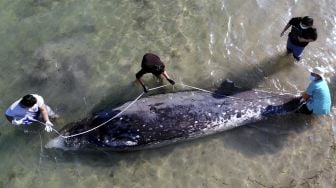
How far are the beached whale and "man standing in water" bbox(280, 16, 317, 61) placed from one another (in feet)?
4.16

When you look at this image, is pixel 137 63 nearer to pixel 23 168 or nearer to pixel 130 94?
pixel 130 94

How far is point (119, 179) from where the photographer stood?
9.39 metres

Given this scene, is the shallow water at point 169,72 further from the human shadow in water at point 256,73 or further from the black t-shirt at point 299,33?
the black t-shirt at point 299,33

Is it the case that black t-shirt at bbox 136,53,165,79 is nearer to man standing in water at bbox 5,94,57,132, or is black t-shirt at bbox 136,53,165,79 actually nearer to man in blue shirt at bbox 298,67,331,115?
man standing in water at bbox 5,94,57,132

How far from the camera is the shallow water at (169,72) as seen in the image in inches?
371

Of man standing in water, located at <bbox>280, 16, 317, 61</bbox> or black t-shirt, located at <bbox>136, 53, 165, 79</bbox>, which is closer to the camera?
black t-shirt, located at <bbox>136, 53, 165, 79</bbox>

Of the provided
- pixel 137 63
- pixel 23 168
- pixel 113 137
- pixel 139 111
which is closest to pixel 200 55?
pixel 137 63

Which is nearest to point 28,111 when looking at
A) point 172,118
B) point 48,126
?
point 48,126

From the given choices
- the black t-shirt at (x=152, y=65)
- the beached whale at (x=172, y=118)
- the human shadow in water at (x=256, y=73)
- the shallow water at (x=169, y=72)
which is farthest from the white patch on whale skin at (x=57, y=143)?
the human shadow in water at (x=256, y=73)

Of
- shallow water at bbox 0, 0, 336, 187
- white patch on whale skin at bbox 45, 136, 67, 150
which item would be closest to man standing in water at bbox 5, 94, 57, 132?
white patch on whale skin at bbox 45, 136, 67, 150

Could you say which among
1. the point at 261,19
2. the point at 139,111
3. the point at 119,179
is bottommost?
the point at 119,179

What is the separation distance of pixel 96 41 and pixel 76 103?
210 cm

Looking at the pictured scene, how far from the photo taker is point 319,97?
30.4 ft

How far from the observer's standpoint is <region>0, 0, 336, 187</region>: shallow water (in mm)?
9430
